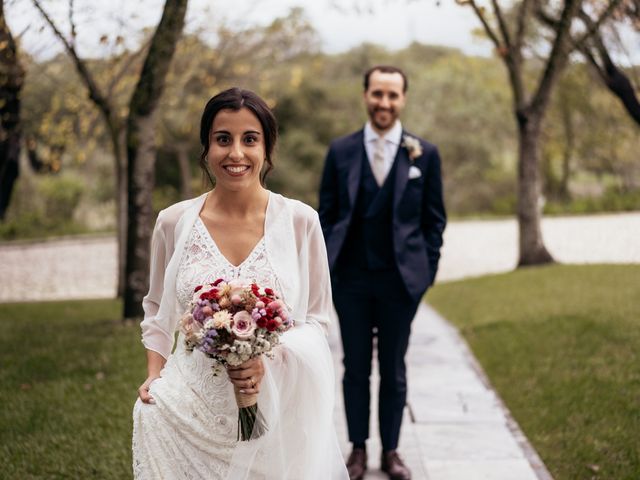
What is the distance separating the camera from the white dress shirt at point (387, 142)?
498 cm

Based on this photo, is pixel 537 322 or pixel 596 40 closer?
pixel 596 40

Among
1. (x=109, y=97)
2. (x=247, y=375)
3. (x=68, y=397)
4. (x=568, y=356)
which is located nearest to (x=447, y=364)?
(x=568, y=356)

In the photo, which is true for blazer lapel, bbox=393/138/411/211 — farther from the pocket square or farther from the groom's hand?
the groom's hand

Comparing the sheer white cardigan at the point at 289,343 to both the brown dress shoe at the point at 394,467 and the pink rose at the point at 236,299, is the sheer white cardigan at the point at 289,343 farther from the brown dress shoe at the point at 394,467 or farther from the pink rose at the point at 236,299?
the brown dress shoe at the point at 394,467

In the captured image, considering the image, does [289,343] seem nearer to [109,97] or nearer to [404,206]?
[404,206]

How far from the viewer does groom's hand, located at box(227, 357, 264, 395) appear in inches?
108

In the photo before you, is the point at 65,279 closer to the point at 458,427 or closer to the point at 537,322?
the point at 537,322

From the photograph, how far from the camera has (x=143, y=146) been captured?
9781mm

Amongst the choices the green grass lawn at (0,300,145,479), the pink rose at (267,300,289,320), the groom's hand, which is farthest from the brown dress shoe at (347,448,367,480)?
the pink rose at (267,300,289,320)

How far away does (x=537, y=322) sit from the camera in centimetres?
1022

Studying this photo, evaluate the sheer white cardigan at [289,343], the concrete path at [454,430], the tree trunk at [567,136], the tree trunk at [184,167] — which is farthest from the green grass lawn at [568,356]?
the tree trunk at [567,136]

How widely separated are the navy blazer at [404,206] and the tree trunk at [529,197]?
37.1ft

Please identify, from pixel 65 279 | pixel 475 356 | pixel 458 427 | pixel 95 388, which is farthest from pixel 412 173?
pixel 65 279

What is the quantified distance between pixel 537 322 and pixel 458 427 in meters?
4.22
